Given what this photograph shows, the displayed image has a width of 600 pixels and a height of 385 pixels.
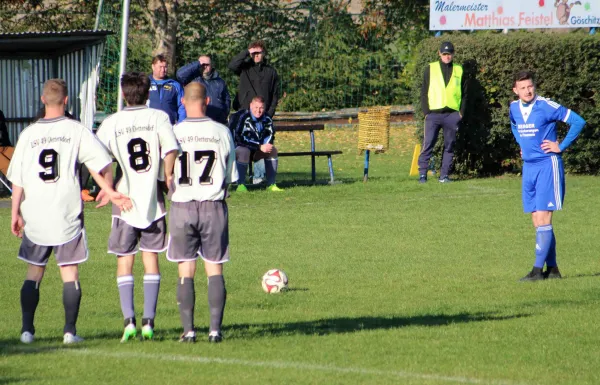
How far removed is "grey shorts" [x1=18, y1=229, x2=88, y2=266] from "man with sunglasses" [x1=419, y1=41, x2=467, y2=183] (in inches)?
471

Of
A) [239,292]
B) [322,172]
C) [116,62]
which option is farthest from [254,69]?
[239,292]

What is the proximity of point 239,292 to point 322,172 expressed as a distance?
1141 cm

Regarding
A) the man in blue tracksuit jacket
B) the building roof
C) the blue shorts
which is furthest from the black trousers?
the blue shorts

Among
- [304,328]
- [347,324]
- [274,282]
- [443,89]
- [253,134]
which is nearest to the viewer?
[304,328]

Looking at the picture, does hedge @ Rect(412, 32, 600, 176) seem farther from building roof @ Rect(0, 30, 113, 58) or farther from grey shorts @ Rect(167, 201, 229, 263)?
grey shorts @ Rect(167, 201, 229, 263)

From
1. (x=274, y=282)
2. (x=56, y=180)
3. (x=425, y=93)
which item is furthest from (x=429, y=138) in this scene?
(x=56, y=180)

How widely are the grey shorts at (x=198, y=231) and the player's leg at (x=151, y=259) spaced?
0.32 feet

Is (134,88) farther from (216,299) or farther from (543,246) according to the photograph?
(543,246)

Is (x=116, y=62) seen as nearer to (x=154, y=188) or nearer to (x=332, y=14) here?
(x=332, y=14)

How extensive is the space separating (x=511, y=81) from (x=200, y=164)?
13.0 meters

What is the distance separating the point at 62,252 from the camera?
7.58 meters

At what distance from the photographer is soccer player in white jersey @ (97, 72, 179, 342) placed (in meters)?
7.54

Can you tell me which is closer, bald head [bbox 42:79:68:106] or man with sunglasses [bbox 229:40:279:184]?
bald head [bbox 42:79:68:106]

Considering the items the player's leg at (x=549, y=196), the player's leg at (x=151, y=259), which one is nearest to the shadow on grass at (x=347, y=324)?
the player's leg at (x=151, y=259)
